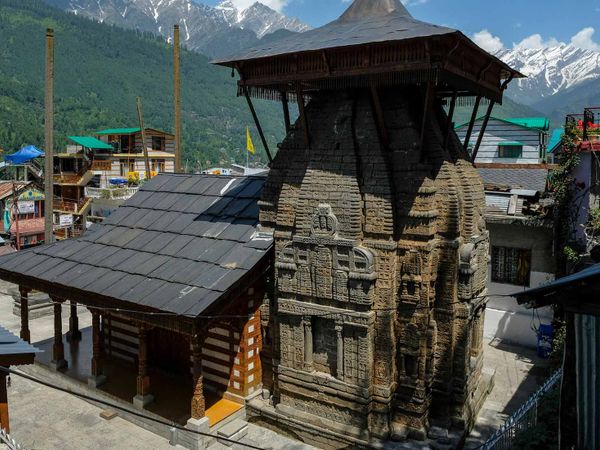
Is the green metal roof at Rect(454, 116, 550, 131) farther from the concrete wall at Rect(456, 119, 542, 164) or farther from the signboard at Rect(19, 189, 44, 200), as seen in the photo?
the signboard at Rect(19, 189, 44, 200)

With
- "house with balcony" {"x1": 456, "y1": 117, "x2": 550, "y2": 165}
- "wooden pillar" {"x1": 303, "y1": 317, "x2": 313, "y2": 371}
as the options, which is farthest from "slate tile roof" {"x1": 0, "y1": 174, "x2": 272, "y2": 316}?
"house with balcony" {"x1": 456, "y1": 117, "x2": 550, "y2": 165}

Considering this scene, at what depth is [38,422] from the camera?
1512cm

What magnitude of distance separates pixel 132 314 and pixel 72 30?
181645 mm

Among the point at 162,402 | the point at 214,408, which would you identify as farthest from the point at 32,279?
the point at 214,408

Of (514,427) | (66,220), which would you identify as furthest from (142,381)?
(66,220)

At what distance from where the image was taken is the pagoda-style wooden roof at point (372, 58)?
11750mm

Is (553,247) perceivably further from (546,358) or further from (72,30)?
(72,30)

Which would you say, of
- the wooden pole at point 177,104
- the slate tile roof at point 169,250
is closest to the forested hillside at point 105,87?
the wooden pole at point 177,104

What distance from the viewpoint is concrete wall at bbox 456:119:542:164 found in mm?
30516

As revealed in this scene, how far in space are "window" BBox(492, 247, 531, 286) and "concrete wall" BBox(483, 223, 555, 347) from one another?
190 mm

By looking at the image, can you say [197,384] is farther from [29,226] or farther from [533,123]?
[29,226]

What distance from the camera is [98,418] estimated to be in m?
15.5

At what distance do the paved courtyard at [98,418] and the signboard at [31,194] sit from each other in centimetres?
2566

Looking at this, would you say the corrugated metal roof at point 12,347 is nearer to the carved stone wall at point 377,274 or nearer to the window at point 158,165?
the carved stone wall at point 377,274
